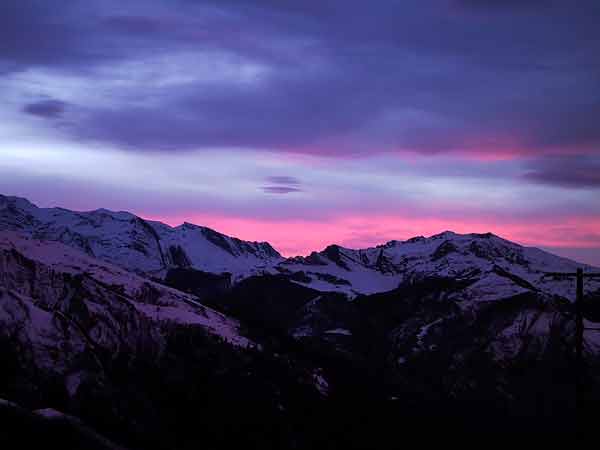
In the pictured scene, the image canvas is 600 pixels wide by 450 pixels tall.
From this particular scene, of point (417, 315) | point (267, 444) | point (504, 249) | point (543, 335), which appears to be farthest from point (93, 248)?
point (267, 444)

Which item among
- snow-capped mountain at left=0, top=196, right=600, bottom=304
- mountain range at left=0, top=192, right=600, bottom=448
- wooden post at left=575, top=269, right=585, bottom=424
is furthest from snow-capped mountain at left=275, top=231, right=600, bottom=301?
wooden post at left=575, top=269, right=585, bottom=424

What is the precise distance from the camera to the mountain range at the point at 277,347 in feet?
143

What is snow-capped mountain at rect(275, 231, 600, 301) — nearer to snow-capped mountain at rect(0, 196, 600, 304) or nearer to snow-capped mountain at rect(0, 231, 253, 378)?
snow-capped mountain at rect(0, 196, 600, 304)

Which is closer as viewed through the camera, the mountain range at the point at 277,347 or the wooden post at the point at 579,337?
the wooden post at the point at 579,337

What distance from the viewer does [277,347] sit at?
229 feet

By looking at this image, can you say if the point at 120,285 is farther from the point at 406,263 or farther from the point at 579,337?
the point at 406,263

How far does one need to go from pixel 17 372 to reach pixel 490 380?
81.8 meters

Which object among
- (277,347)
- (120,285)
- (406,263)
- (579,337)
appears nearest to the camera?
(579,337)

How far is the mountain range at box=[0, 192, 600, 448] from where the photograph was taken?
43531mm

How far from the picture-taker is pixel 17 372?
40000mm

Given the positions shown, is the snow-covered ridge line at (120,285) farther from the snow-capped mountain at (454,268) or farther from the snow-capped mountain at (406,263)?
the snow-capped mountain at (406,263)

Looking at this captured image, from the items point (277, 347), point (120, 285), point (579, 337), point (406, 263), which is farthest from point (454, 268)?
point (579, 337)

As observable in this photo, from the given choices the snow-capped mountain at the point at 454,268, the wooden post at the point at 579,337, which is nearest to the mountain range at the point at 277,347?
the snow-capped mountain at the point at 454,268

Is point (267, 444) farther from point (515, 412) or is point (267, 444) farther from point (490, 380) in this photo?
point (490, 380)
